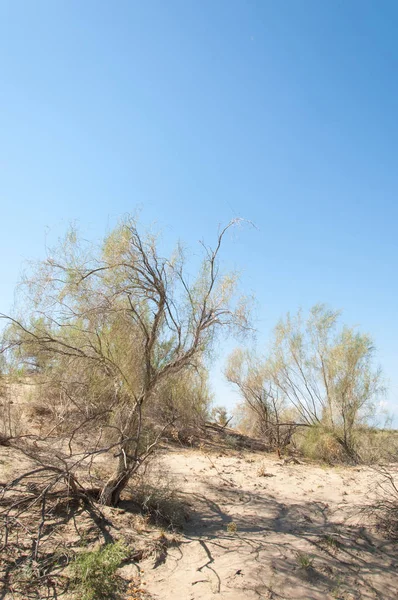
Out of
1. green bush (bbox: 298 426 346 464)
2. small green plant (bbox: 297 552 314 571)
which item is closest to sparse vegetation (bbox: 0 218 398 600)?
small green plant (bbox: 297 552 314 571)

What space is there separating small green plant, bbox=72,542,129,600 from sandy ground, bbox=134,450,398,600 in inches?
22.0

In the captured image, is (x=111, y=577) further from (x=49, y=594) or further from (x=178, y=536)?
(x=178, y=536)

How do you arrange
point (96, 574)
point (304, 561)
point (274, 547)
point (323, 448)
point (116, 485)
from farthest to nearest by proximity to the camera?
point (323, 448) → point (116, 485) → point (274, 547) → point (304, 561) → point (96, 574)

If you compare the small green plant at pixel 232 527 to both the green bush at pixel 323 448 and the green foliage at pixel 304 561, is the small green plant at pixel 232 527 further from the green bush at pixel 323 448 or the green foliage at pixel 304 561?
the green bush at pixel 323 448

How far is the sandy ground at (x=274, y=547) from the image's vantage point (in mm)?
5402

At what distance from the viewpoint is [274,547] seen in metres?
6.41

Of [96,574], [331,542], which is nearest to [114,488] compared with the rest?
[96,574]

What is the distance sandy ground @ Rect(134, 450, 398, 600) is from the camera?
5.40 meters

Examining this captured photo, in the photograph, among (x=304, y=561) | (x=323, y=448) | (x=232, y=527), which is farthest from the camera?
(x=323, y=448)

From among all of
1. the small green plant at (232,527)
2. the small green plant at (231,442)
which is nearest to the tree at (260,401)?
the small green plant at (231,442)

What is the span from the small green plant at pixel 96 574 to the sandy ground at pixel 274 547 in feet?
1.84

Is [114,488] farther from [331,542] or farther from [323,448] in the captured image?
[323,448]

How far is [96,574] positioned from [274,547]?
2.70 metres

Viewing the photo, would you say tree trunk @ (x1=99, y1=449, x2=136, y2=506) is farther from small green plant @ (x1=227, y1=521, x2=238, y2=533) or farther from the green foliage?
the green foliage
